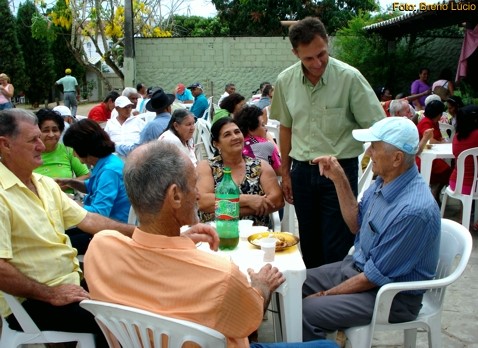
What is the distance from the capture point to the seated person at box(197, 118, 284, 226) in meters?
3.13

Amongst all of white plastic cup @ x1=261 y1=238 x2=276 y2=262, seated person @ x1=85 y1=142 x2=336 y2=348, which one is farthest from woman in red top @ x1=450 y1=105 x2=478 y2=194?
seated person @ x1=85 y1=142 x2=336 y2=348

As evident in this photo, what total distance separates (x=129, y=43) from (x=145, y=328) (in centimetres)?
1331

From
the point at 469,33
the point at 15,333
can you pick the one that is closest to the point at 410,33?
the point at 469,33

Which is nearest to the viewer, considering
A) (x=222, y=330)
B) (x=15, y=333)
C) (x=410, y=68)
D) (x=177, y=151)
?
(x=222, y=330)

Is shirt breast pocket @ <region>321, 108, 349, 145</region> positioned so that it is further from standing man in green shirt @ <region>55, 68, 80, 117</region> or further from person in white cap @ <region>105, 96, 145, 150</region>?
standing man in green shirt @ <region>55, 68, 80, 117</region>

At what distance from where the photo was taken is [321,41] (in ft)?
9.16

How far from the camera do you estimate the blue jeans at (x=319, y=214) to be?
2.94m

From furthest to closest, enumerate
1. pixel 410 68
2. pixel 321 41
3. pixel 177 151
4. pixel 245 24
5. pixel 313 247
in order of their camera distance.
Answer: pixel 245 24 < pixel 410 68 < pixel 313 247 < pixel 321 41 < pixel 177 151

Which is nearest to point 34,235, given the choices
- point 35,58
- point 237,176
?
point 237,176

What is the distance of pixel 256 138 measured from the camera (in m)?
4.55

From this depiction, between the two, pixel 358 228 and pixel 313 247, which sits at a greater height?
pixel 358 228

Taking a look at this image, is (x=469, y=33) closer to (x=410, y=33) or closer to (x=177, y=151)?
(x=410, y=33)

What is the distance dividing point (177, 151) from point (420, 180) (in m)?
1.22

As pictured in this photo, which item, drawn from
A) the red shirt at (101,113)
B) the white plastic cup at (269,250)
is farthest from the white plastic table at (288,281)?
the red shirt at (101,113)
